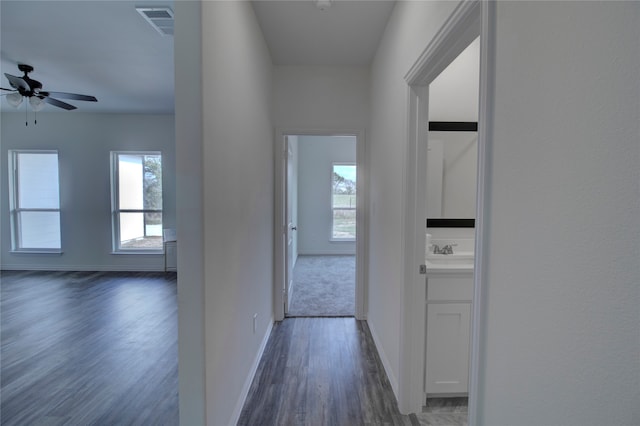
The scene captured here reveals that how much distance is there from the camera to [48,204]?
5.16m

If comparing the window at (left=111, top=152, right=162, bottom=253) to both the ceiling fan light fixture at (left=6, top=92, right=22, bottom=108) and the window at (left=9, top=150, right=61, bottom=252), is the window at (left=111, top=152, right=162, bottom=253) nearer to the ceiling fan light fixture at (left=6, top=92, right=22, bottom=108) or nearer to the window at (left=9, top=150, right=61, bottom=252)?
the window at (left=9, top=150, right=61, bottom=252)

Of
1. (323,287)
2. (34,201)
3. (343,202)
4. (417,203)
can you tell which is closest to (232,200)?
(417,203)

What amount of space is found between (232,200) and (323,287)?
2.99 m

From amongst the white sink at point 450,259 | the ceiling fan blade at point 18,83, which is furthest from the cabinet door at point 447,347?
the ceiling fan blade at point 18,83

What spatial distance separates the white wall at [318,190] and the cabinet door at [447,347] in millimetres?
4769

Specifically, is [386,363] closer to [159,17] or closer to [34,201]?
[159,17]

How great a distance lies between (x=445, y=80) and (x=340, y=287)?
3109 millimetres

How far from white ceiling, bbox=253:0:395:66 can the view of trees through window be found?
Answer: 3.58 meters

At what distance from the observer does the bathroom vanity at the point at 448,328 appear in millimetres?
1814

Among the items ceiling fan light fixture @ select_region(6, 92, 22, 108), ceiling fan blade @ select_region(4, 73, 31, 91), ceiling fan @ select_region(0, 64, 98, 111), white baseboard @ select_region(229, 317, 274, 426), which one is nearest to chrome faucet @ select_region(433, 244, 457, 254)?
white baseboard @ select_region(229, 317, 274, 426)

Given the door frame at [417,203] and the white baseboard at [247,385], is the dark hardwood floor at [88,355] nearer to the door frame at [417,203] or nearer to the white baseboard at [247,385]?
the white baseboard at [247,385]

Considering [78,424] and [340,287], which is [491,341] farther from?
[340,287]

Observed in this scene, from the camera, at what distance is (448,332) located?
6.11 feet

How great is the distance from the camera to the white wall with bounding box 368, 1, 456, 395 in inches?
65.9
